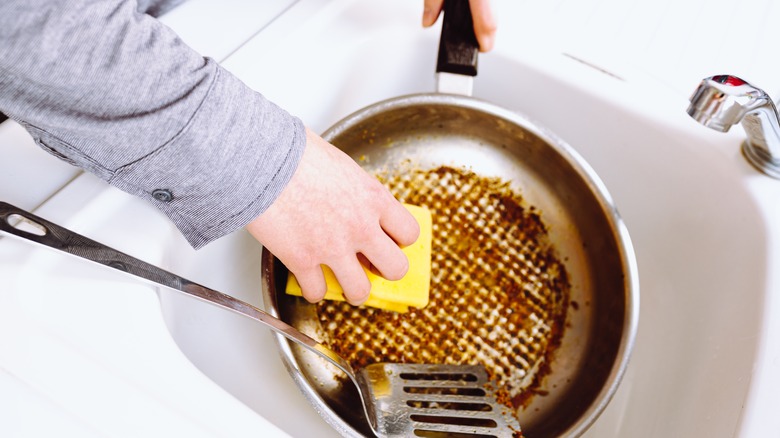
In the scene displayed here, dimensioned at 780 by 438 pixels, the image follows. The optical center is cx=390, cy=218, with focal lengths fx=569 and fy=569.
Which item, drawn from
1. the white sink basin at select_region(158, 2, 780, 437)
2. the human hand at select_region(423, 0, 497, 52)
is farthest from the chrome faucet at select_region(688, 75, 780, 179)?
the human hand at select_region(423, 0, 497, 52)

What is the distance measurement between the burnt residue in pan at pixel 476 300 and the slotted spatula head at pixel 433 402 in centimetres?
2

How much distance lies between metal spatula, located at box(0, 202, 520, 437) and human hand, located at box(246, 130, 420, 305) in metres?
0.05

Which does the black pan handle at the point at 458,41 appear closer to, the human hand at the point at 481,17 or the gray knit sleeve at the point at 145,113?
A: the human hand at the point at 481,17

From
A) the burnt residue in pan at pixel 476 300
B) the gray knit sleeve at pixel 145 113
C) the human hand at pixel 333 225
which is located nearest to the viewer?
the gray knit sleeve at pixel 145 113

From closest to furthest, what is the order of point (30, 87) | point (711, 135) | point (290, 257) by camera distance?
point (30, 87), point (290, 257), point (711, 135)

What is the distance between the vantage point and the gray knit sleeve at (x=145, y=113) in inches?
11.7

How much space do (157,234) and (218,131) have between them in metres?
0.13

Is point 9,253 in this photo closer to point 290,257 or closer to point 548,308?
point 290,257

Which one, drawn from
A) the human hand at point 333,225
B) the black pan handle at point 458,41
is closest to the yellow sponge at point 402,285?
the human hand at point 333,225

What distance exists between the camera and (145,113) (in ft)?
1.09

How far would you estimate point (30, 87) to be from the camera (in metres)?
0.30

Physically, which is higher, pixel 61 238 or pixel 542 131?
pixel 542 131

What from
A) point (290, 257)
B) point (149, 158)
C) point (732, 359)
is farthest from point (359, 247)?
point (732, 359)

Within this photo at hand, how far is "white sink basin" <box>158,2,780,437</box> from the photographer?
1.58ft
